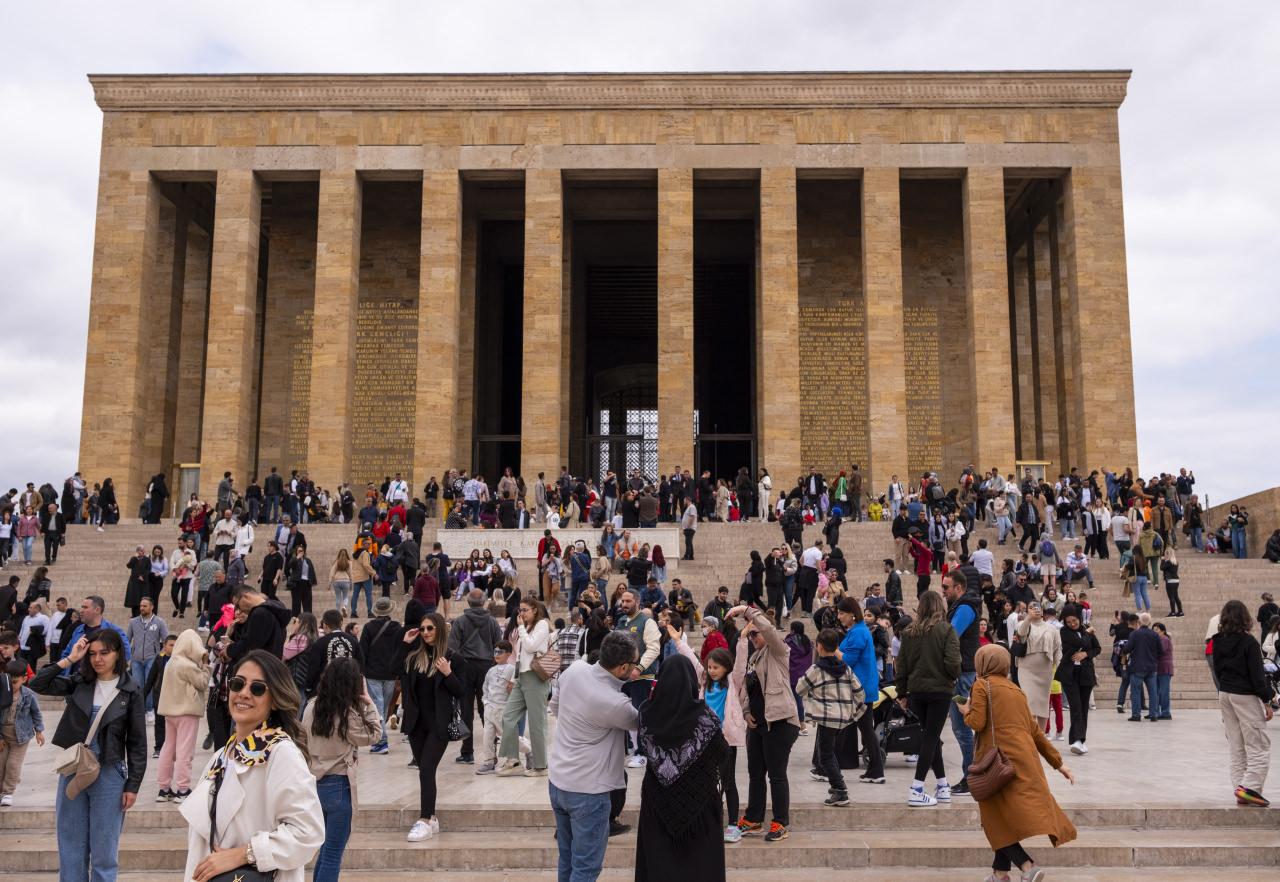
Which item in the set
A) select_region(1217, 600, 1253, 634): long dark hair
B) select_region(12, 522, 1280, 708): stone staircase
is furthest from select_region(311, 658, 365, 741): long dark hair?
select_region(12, 522, 1280, 708): stone staircase

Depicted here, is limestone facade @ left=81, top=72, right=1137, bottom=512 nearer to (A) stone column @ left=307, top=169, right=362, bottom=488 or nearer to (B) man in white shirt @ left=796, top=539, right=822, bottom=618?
(A) stone column @ left=307, top=169, right=362, bottom=488

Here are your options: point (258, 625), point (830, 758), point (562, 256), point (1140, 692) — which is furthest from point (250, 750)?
point (562, 256)

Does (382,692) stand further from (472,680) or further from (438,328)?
(438,328)

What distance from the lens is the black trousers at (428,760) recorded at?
23.6ft

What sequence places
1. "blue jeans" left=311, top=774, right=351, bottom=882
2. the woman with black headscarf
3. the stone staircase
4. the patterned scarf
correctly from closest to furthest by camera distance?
1. the patterned scarf
2. the woman with black headscarf
3. "blue jeans" left=311, top=774, right=351, bottom=882
4. the stone staircase

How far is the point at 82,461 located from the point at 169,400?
303 cm

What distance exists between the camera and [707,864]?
503 cm

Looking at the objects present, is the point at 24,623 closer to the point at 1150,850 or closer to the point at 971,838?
the point at 971,838

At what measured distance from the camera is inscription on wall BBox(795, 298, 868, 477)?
29422 millimetres

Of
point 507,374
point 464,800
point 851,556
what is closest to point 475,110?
point 507,374

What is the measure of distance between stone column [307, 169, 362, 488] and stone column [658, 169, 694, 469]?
749 cm

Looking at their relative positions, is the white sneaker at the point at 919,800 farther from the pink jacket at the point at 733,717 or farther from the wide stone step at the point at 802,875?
the pink jacket at the point at 733,717

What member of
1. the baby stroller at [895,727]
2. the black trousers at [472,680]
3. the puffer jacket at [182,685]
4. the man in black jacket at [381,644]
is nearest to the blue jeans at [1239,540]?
the baby stroller at [895,727]

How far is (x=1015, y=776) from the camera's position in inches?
231
